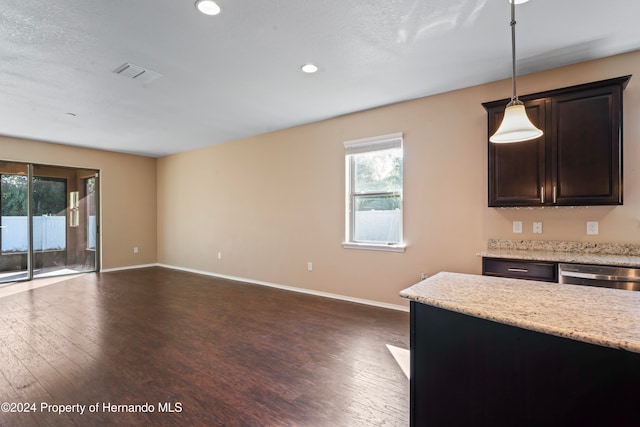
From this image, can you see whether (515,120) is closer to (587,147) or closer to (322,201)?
(587,147)

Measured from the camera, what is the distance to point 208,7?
2.09 metres

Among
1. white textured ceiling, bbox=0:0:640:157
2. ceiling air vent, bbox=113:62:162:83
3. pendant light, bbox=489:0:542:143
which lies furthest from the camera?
ceiling air vent, bbox=113:62:162:83

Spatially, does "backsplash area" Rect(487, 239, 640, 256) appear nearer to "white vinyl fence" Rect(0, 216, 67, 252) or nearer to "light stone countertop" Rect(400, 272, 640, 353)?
"light stone countertop" Rect(400, 272, 640, 353)

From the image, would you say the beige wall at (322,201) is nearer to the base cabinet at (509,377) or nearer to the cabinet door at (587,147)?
the cabinet door at (587,147)

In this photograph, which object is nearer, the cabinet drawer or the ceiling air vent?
the cabinet drawer

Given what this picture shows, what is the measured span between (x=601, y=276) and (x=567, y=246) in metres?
0.63

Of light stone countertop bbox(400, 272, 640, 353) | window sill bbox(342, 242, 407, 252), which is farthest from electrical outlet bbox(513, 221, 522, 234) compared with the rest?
light stone countertop bbox(400, 272, 640, 353)

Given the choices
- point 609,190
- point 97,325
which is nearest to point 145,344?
point 97,325

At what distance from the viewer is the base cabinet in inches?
39.1

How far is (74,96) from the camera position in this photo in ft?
11.9

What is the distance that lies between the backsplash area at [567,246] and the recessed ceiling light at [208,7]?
10.8 ft

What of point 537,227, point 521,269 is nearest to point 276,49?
point 521,269

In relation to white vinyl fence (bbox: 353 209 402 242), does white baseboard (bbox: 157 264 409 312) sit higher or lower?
lower

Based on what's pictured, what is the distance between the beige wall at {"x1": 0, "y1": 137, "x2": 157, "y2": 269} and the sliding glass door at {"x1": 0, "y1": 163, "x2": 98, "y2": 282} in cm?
18
